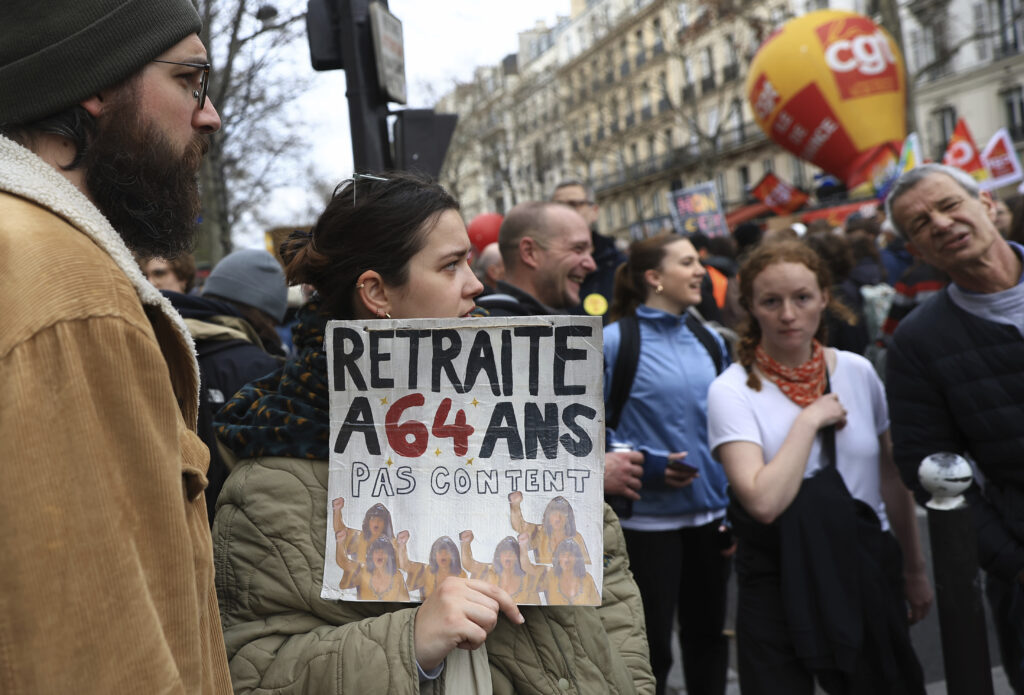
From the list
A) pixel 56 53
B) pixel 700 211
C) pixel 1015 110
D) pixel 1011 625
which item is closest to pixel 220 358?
pixel 56 53

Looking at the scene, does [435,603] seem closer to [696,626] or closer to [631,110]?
[696,626]

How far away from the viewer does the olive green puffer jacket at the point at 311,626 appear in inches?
64.8

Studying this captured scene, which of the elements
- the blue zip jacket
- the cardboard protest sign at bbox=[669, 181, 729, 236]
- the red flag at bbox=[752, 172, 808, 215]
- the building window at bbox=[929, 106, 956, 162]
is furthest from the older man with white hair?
the building window at bbox=[929, 106, 956, 162]

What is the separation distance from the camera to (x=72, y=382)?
103 cm

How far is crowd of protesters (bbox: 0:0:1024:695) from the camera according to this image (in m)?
1.05

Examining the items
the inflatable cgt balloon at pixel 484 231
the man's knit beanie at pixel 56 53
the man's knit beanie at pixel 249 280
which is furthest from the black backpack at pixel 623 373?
the inflatable cgt balloon at pixel 484 231

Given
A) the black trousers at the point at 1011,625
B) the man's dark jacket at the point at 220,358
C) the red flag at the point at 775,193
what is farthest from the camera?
the red flag at the point at 775,193

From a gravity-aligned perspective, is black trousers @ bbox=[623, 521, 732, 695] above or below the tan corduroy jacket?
below

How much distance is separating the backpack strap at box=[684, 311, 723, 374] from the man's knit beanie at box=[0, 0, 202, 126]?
327 cm

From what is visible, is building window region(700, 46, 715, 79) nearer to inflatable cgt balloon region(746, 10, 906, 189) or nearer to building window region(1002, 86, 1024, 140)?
building window region(1002, 86, 1024, 140)

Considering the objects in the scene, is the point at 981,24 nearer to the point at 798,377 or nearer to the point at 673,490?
the point at 673,490

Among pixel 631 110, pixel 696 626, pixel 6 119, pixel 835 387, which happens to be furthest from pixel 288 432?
pixel 631 110

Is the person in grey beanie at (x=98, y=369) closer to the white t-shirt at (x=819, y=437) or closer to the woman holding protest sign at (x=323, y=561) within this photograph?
the woman holding protest sign at (x=323, y=561)

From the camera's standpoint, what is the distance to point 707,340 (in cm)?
427
